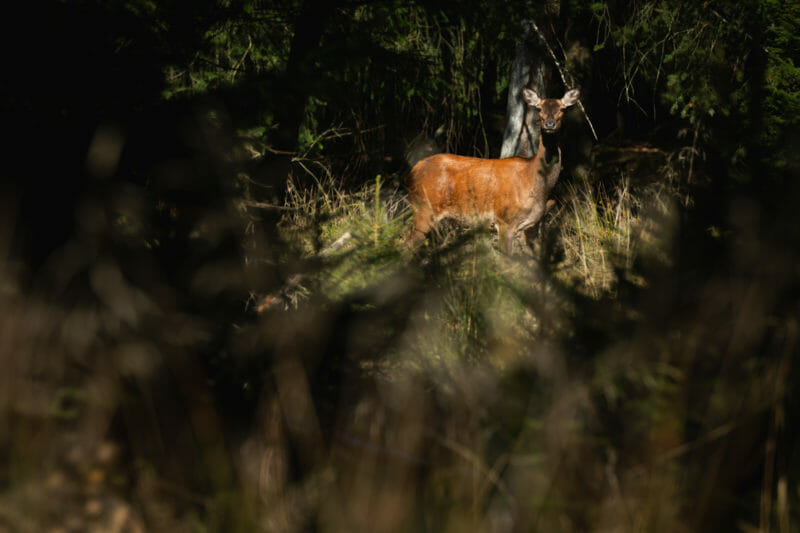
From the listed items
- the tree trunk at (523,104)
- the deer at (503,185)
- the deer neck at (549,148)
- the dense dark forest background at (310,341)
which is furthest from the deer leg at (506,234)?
the dense dark forest background at (310,341)

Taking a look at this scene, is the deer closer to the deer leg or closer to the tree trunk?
the deer leg

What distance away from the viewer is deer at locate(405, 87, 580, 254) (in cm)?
627

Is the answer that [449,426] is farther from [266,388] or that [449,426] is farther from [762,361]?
[762,361]

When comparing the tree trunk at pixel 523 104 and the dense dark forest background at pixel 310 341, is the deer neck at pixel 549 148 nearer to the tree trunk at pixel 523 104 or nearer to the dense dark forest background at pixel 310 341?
the tree trunk at pixel 523 104

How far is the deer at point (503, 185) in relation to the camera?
20.6ft

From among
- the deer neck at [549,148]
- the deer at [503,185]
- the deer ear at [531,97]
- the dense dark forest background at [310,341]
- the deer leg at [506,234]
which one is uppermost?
the dense dark forest background at [310,341]

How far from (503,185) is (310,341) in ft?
13.9

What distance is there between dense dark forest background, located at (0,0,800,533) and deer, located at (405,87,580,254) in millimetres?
3088

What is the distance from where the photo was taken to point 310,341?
2.60 m

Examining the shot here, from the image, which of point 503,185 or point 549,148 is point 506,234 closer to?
point 503,185

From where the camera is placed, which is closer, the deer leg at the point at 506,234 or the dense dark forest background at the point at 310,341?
the dense dark forest background at the point at 310,341

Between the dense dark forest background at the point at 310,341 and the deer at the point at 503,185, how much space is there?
3088mm

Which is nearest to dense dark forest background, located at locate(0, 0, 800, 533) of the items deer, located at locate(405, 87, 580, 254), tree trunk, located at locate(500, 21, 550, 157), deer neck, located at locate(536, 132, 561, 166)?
deer, located at locate(405, 87, 580, 254)

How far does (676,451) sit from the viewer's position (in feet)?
6.39
